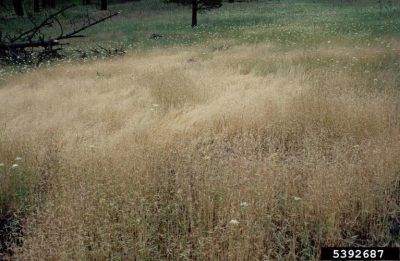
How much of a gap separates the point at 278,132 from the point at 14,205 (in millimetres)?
4232

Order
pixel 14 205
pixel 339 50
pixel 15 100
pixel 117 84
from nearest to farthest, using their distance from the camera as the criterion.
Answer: pixel 14 205 → pixel 15 100 → pixel 117 84 → pixel 339 50

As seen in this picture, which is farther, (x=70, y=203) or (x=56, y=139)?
(x=56, y=139)

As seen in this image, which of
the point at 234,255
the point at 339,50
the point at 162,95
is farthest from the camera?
the point at 339,50

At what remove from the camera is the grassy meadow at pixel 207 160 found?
3.99 meters

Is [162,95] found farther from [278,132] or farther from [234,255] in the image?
[234,255]

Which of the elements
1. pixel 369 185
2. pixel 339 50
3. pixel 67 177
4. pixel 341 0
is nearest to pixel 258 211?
pixel 369 185

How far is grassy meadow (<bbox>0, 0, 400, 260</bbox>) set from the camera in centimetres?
399

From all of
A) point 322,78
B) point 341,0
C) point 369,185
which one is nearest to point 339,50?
point 322,78

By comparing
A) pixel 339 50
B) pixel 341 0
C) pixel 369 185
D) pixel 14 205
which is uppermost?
pixel 341 0

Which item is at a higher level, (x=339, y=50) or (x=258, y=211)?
(x=339, y=50)

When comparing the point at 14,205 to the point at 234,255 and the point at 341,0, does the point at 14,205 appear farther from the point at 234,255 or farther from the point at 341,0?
the point at 341,0

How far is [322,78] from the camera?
9891mm

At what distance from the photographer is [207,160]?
5.79 metres

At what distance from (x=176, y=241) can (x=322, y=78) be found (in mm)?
7216
